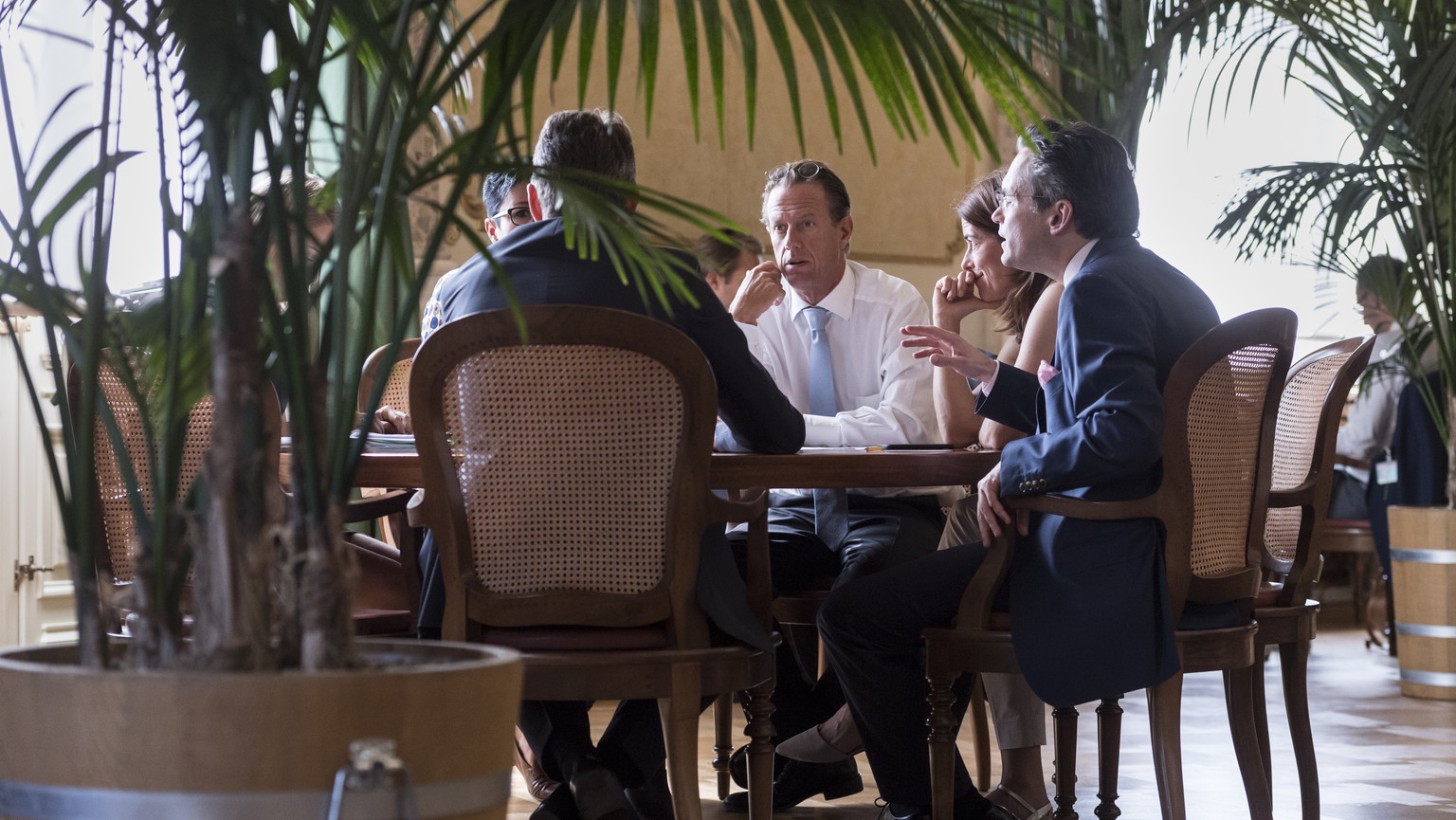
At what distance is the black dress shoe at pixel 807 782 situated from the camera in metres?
2.90

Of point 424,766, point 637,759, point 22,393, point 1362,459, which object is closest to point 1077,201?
point 637,759

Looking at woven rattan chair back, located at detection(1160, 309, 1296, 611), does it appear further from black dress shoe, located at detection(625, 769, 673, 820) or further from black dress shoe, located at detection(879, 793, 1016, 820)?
black dress shoe, located at detection(625, 769, 673, 820)

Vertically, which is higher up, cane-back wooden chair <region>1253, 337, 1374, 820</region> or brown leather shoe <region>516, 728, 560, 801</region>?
cane-back wooden chair <region>1253, 337, 1374, 820</region>

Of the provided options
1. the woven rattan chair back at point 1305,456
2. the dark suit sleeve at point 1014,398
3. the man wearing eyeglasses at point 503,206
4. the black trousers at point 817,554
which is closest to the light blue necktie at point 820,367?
the black trousers at point 817,554

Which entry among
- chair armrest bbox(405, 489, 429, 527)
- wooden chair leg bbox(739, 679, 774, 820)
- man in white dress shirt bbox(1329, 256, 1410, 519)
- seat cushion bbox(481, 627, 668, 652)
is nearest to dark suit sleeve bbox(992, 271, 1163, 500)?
wooden chair leg bbox(739, 679, 774, 820)

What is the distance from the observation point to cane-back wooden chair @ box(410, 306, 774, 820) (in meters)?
1.84

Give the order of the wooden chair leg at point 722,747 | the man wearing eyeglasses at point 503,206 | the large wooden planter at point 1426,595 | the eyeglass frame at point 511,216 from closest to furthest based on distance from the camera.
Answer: the wooden chair leg at point 722,747, the man wearing eyeglasses at point 503,206, the eyeglass frame at point 511,216, the large wooden planter at point 1426,595

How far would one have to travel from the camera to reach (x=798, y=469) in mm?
2025

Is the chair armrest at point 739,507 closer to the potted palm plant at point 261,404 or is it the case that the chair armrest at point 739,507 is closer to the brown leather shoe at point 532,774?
the potted palm plant at point 261,404

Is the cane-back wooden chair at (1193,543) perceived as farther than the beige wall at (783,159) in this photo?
No

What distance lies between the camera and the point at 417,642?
1.29 m

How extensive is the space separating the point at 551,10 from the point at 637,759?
144cm

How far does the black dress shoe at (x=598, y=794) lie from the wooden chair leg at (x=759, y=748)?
7.6 inches

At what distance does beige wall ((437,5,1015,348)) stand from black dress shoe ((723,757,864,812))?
9.55 feet
